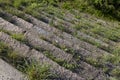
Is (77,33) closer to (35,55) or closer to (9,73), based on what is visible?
(35,55)

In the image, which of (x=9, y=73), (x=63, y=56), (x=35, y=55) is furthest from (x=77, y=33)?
(x=9, y=73)

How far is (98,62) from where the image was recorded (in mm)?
3826

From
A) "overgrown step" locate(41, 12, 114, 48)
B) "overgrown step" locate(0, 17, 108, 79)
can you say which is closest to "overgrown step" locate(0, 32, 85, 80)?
"overgrown step" locate(0, 17, 108, 79)

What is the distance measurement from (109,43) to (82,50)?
1156 mm

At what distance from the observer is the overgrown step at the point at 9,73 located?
303 centimetres

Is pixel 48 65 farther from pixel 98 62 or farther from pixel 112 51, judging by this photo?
pixel 112 51

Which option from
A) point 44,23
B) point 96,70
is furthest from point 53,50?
point 44,23

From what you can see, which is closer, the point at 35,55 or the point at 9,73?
the point at 9,73

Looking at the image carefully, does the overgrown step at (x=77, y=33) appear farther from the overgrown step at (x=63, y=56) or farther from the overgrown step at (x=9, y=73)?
the overgrown step at (x=9, y=73)

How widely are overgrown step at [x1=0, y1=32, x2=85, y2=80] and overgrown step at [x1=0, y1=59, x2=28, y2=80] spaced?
0.94 feet

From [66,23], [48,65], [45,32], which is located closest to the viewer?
[48,65]

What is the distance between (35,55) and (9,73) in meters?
0.46

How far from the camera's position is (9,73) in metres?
3.10

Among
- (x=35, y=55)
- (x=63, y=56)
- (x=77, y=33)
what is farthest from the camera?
(x=77, y=33)
